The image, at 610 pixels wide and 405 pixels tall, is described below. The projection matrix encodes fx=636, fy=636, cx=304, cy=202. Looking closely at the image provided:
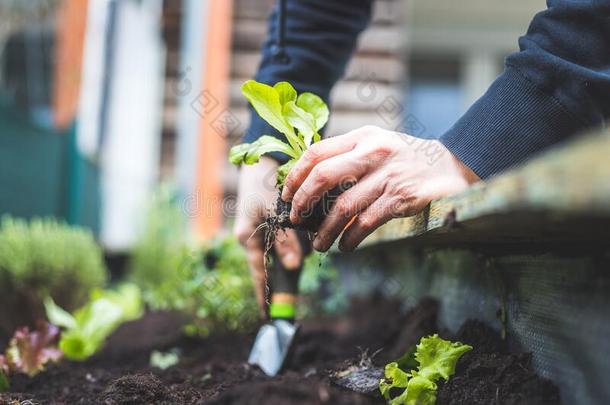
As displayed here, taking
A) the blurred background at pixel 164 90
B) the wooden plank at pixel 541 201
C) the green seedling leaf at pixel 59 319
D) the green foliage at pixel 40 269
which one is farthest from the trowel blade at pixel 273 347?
the blurred background at pixel 164 90

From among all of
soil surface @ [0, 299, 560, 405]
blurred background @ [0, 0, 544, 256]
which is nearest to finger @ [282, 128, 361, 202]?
soil surface @ [0, 299, 560, 405]

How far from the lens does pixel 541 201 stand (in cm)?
77

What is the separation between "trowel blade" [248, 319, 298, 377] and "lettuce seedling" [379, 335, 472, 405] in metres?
0.54

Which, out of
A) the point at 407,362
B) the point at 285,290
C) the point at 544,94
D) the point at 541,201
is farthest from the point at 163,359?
the point at 541,201

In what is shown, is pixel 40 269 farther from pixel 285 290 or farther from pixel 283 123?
pixel 283 123

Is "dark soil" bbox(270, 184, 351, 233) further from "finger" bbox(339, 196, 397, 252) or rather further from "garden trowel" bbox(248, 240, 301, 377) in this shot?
"garden trowel" bbox(248, 240, 301, 377)

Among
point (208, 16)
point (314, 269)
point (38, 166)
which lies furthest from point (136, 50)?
point (314, 269)

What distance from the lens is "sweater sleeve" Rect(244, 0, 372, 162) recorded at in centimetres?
201

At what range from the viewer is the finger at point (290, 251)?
196 cm

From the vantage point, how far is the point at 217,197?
4.81 meters

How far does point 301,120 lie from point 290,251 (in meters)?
0.56

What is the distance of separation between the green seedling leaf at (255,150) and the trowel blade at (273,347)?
625 mm

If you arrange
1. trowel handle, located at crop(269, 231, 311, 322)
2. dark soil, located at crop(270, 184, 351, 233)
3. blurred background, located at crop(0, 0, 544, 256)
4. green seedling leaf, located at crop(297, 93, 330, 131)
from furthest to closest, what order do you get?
1. blurred background, located at crop(0, 0, 544, 256)
2. trowel handle, located at crop(269, 231, 311, 322)
3. green seedling leaf, located at crop(297, 93, 330, 131)
4. dark soil, located at crop(270, 184, 351, 233)

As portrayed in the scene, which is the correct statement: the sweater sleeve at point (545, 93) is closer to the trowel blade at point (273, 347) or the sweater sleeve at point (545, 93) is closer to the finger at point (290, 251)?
the finger at point (290, 251)
